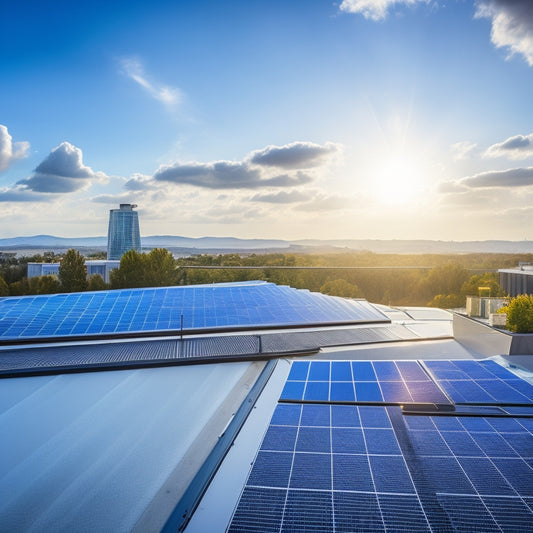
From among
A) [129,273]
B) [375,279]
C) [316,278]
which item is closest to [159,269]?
[129,273]

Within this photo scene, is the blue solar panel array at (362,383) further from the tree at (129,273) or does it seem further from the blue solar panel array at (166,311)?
→ the tree at (129,273)

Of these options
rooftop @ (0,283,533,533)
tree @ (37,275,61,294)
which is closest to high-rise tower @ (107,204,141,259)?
tree @ (37,275,61,294)

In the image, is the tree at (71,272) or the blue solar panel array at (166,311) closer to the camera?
the blue solar panel array at (166,311)

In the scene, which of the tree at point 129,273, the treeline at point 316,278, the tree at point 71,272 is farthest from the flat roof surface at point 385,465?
the tree at point 71,272

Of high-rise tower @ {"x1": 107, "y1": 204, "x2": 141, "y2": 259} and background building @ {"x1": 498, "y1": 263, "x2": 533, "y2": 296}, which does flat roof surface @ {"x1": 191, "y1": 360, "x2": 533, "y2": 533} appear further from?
high-rise tower @ {"x1": 107, "y1": 204, "x2": 141, "y2": 259}

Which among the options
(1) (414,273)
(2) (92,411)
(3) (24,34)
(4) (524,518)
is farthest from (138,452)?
(1) (414,273)

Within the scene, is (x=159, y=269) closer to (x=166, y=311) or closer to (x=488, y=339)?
(x=166, y=311)

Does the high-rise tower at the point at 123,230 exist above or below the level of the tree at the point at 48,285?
above

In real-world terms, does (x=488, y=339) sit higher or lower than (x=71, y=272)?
lower
